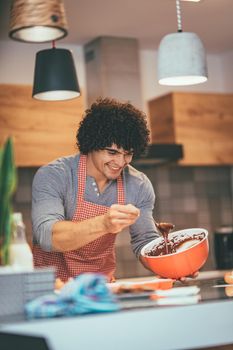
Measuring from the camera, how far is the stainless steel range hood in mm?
5512

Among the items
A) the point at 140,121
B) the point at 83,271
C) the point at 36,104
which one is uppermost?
the point at 36,104

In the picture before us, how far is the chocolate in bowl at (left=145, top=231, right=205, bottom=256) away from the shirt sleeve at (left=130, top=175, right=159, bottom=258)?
0.81 feet

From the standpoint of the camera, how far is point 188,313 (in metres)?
1.78

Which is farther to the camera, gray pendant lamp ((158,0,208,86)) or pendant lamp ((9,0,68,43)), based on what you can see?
gray pendant lamp ((158,0,208,86))

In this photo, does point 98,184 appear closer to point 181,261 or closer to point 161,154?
point 181,261

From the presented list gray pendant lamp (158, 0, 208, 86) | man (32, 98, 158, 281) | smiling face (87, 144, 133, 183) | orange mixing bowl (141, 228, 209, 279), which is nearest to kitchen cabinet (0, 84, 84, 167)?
man (32, 98, 158, 281)

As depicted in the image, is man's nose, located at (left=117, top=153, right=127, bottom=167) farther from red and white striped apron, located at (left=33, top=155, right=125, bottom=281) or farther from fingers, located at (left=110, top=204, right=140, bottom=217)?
fingers, located at (left=110, top=204, right=140, bottom=217)

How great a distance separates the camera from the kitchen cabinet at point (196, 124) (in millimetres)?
5906

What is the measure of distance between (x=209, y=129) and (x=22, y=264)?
431 centimetres

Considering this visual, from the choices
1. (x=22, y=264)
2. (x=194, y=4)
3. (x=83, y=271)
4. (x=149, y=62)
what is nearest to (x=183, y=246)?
(x=83, y=271)

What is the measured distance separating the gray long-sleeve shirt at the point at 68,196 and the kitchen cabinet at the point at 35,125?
1.97 meters

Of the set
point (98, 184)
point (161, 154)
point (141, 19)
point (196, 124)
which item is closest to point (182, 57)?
point (98, 184)

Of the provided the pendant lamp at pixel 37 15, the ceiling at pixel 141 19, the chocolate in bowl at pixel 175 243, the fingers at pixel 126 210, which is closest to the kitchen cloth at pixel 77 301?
the fingers at pixel 126 210

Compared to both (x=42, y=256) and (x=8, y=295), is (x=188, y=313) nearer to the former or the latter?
(x=8, y=295)
